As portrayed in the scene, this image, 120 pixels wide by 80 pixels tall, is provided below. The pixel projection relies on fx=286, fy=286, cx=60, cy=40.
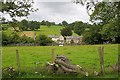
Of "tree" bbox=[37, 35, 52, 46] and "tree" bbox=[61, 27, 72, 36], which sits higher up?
"tree" bbox=[61, 27, 72, 36]

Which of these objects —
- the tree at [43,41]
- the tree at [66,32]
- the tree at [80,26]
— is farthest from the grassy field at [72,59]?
the tree at [66,32]

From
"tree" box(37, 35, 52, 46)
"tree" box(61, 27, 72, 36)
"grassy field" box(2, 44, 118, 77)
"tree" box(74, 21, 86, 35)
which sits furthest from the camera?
"tree" box(61, 27, 72, 36)

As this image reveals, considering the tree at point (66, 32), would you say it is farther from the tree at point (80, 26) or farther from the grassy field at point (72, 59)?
the grassy field at point (72, 59)

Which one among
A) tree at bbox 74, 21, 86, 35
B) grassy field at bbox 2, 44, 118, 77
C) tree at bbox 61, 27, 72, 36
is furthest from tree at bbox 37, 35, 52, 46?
grassy field at bbox 2, 44, 118, 77

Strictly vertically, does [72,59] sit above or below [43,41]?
below

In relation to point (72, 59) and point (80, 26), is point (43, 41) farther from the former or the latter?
point (72, 59)

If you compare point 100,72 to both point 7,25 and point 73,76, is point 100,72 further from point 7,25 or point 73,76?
point 7,25

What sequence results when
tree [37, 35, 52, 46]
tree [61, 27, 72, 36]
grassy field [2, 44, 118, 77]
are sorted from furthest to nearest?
tree [61, 27, 72, 36] < tree [37, 35, 52, 46] < grassy field [2, 44, 118, 77]

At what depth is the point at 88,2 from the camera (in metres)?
20.4

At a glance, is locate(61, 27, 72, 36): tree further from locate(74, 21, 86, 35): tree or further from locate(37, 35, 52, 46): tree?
locate(74, 21, 86, 35): tree

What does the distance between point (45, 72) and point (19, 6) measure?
A: 194 inches

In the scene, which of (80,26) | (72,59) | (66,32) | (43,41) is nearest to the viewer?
(72,59)

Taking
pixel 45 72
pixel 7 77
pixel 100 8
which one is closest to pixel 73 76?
pixel 45 72

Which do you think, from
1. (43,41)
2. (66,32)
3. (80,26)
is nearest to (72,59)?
(80,26)
